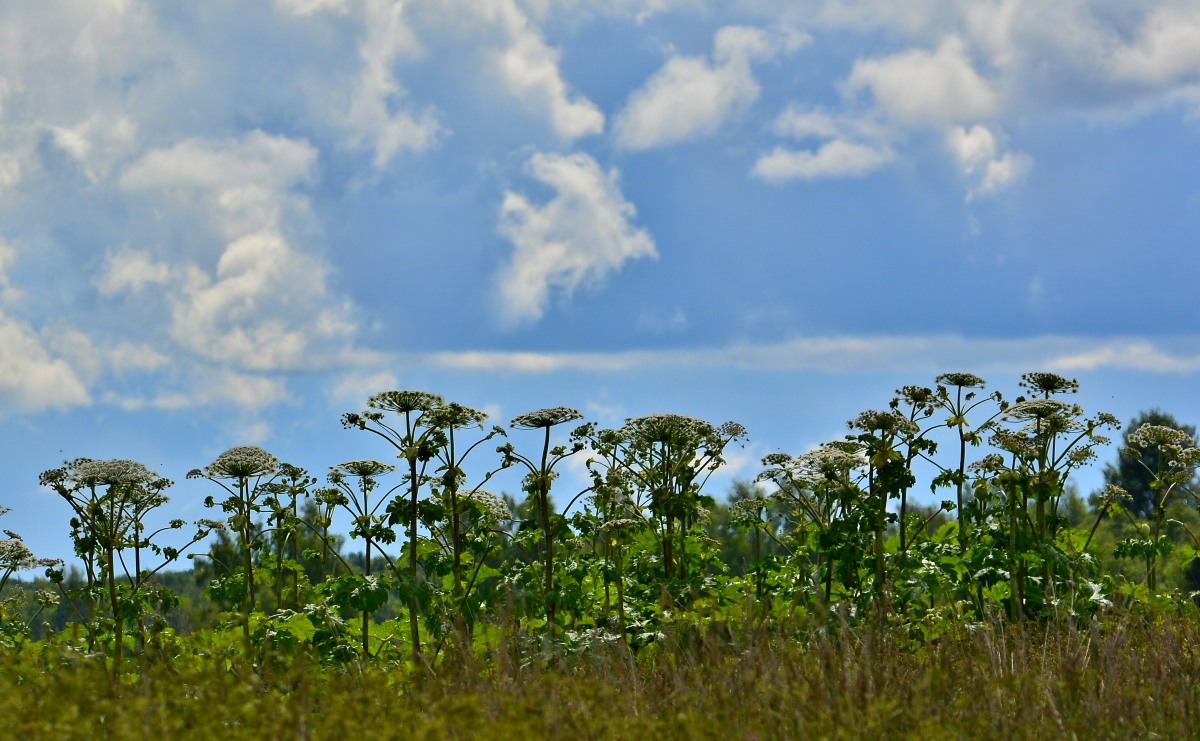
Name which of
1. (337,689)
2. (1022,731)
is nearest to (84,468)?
(337,689)

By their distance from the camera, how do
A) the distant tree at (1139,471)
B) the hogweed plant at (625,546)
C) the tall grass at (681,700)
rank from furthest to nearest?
1. the distant tree at (1139,471)
2. the hogweed plant at (625,546)
3. the tall grass at (681,700)

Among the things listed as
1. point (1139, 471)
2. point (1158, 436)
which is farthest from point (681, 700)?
point (1139, 471)

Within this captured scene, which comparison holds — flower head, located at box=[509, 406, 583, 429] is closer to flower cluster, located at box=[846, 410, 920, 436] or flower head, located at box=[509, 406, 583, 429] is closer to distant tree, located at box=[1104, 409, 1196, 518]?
flower cluster, located at box=[846, 410, 920, 436]

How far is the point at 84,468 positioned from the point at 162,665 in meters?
3.78

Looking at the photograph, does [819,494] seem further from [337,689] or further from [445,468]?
[337,689]

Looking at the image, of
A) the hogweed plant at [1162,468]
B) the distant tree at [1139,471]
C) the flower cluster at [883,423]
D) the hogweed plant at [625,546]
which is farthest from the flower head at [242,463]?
the distant tree at [1139,471]

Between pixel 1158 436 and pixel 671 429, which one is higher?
pixel 671 429

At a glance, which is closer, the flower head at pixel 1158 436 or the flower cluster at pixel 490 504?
the flower cluster at pixel 490 504

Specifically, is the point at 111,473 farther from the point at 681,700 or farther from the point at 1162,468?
the point at 1162,468

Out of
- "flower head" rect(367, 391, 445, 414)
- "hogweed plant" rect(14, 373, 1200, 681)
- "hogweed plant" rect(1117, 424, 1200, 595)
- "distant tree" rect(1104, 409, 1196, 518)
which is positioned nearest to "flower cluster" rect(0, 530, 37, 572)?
"hogweed plant" rect(14, 373, 1200, 681)

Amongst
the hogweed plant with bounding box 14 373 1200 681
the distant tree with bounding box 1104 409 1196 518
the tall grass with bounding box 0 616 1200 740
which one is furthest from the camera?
the distant tree with bounding box 1104 409 1196 518

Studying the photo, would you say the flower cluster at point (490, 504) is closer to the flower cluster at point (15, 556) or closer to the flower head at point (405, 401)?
the flower head at point (405, 401)

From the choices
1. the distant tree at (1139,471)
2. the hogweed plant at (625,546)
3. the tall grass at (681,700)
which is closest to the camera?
the tall grass at (681,700)

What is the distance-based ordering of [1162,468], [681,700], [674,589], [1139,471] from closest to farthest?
[681,700] < [674,589] < [1162,468] < [1139,471]
